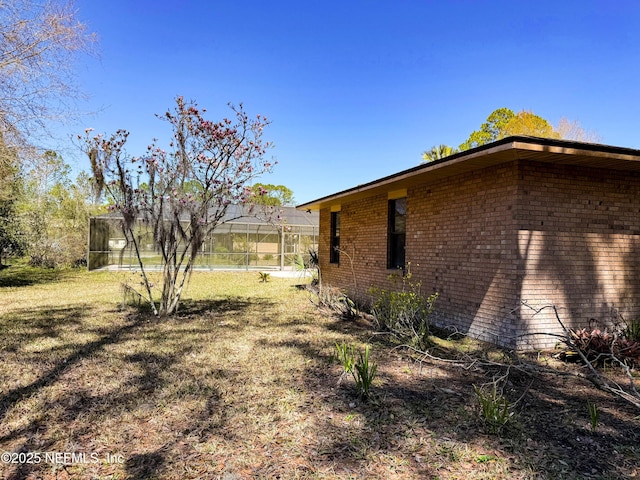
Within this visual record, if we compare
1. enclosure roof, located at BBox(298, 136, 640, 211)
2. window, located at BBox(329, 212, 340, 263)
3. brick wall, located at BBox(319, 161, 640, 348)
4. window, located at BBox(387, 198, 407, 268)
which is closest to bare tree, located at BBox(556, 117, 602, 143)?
window, located at BBox(329, 212, 340, 263)

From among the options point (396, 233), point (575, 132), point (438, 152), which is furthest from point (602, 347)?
point (575, 132)

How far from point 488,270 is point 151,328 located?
581 cm

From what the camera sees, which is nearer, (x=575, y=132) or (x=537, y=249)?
(x=537, y=249)

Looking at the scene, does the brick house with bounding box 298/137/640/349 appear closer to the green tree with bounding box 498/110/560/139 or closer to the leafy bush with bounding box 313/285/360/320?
the leafy bush with bounding box 313/285/360/320

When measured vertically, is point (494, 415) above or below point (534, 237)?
below

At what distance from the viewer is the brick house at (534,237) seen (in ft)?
18.9

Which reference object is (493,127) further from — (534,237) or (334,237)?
(534,237)

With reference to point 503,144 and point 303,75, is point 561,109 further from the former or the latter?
point 503,144

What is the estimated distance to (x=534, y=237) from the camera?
582cm

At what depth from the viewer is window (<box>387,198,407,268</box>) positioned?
9172 millimetres

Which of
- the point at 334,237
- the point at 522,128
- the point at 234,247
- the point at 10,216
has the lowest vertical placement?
the point at 234,247

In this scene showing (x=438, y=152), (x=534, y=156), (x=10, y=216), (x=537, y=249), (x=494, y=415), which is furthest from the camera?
(x=438, y=152)

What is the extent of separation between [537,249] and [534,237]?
0.59 feet

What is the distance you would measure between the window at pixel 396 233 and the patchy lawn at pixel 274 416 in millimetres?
3375
